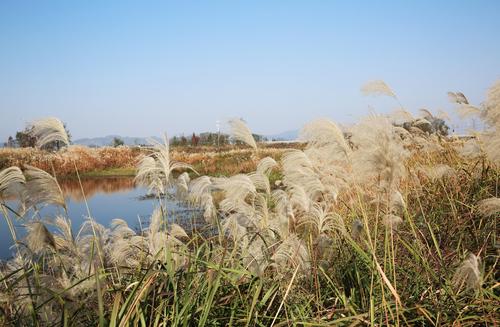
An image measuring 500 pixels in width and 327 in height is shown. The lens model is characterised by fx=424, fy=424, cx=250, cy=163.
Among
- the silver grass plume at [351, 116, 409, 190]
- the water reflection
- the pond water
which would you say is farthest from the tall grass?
the water reflection

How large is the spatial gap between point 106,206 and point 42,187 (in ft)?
38.8

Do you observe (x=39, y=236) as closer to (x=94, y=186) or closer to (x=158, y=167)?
(x=158, y=167)

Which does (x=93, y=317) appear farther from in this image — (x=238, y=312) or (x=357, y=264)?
(x=357, y=264)

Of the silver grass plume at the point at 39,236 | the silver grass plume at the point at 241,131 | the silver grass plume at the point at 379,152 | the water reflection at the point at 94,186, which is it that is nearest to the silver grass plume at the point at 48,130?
the silver grass plume at the point at 39,236

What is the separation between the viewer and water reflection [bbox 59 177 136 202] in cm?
1654

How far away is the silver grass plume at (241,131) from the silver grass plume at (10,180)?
159cm

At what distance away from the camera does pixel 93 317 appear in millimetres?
2715

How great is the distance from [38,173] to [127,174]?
20781 mm

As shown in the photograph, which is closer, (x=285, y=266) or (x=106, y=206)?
(x=285, y=266)

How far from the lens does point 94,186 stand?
62.5ft

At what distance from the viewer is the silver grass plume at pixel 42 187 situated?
2.72 meters

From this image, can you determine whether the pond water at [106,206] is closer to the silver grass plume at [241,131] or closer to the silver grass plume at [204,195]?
the silver grass plume at [204,195]

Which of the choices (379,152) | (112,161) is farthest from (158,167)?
(112,161)

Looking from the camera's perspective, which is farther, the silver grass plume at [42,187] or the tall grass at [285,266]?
the silver grass plume at [42,187]
